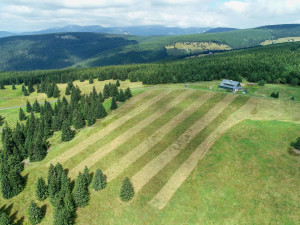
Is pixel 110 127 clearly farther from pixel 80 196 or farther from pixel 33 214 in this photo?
pixel 33 214

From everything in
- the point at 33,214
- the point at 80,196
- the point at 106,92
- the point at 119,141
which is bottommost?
the point at 33,214

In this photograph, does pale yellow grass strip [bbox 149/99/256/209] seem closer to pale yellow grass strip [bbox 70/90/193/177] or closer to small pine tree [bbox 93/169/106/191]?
small pine tree [bbox 93/169/106/191]

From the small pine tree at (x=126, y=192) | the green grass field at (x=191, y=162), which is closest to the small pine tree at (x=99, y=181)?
the green grass field at (x=191, y=162)

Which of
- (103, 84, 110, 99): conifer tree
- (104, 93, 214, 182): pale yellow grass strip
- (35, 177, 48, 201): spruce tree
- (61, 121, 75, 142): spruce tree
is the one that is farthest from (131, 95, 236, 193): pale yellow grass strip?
(103, 84, 110, 99): conifer tree

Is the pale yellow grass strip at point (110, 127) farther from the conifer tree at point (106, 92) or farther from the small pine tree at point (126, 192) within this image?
the small pine tree at point (126, 192)

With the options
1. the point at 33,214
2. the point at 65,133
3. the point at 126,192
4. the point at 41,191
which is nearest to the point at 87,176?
the point at 41,191
